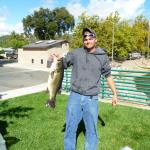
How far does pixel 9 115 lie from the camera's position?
8336mm

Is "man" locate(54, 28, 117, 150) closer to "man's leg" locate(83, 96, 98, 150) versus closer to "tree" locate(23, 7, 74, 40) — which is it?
"man's leg" locate(83, 96, 98, 150)

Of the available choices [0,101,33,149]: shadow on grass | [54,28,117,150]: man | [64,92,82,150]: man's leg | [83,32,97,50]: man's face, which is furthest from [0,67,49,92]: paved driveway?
[83,32,97,50]: man's face

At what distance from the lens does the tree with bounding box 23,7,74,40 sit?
6719 centimetres

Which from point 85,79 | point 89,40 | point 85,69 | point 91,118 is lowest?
point 91,118

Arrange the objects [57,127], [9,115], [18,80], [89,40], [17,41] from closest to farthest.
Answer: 1. [89,40]
2. [57,127]
3. [9,115]
4. [18,80]
5. [17,41]

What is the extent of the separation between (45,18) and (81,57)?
2536 inches

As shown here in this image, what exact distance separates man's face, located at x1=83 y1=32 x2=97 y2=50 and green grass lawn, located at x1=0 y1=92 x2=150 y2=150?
2.31 meters

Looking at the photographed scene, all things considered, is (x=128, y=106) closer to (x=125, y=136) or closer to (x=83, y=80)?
(x=125, y=136)

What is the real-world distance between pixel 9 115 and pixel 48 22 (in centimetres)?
6090

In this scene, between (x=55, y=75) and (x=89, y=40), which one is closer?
(x=55, y=75)

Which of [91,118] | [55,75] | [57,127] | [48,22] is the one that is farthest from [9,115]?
[48,22]

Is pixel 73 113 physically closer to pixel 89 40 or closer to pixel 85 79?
pixel 85 79

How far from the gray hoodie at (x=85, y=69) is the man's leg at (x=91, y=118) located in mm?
143

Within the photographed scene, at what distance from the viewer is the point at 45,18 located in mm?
67438
